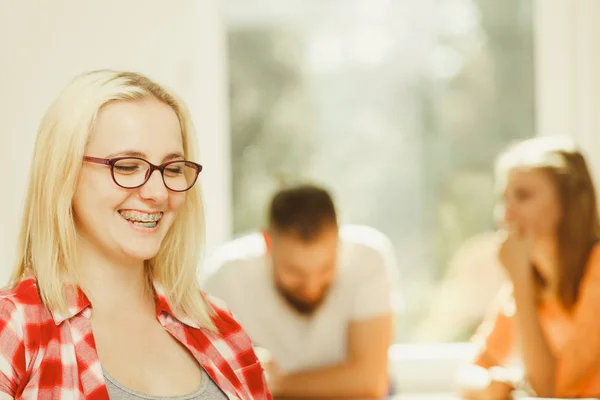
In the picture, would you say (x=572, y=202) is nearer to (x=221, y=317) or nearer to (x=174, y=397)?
(x=221, y=317)

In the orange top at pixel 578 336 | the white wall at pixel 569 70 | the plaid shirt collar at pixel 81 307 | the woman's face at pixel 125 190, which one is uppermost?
the white wall at pixel 569 70

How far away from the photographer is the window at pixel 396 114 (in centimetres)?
320

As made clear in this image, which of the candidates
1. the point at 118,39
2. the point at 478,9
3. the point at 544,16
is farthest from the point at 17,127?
the point at 544,16

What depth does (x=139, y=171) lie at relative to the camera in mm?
1250

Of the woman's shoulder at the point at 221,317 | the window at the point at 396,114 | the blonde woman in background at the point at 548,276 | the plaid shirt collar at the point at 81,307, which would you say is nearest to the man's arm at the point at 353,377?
the blonde woman in background at the point at 548,276

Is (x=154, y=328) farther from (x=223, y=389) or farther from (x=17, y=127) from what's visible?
(x=17, y=127)

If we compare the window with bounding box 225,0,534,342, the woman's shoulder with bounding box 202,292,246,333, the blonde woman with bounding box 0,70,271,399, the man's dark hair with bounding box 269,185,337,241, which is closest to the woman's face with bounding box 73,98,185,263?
the blonde woman with bounding box 0,70,271,399

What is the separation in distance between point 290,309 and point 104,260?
1.52 meters

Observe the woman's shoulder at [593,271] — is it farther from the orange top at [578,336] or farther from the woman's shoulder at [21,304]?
the woman's shoulder at [21,304]

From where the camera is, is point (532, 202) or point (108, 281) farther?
point (532, 202)

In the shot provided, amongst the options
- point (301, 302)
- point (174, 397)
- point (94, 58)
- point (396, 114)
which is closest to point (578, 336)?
point (301, 302)

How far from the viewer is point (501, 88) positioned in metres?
3.30

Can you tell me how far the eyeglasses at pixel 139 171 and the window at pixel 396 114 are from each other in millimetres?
1878

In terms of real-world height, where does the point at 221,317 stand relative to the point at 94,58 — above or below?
below
